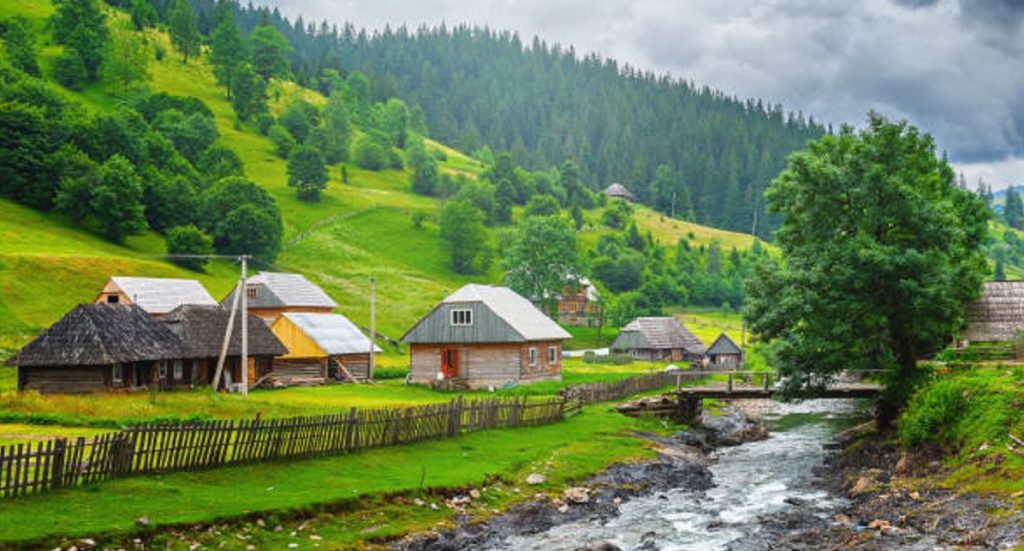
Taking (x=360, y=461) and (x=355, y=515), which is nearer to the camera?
(x=355, y=515)

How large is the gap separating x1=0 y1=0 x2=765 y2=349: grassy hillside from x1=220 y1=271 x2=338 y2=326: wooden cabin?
12651 millimetres

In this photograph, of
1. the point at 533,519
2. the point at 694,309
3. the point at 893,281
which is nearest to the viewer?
the point at 533,519

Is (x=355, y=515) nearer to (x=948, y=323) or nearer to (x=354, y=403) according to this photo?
(x=354, y=403)

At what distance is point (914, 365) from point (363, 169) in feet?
506

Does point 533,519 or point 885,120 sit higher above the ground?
point 885,120

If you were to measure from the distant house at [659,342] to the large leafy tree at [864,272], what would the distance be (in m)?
62.8

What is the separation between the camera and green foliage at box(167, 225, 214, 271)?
322 feet

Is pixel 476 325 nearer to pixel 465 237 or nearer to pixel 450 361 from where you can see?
pixel 450 361

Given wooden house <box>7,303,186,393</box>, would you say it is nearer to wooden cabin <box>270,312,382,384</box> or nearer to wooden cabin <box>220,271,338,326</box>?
wooden cabin <box>270,312,382,384</box>

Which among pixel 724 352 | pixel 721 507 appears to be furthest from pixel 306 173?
pixel 721 507

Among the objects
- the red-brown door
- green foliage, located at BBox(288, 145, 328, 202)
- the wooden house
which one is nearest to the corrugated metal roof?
the wooden house

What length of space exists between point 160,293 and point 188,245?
31.6 m

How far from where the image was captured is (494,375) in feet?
211

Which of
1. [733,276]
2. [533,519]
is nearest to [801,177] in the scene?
[533,519]
